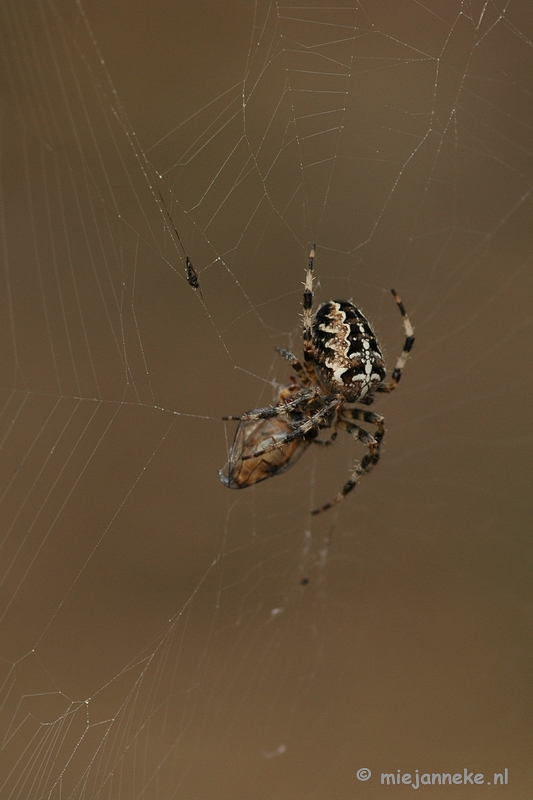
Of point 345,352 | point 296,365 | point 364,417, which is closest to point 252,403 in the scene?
point 364,417

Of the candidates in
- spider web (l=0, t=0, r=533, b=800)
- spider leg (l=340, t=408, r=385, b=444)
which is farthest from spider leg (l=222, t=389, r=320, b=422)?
spider web (l=0, t=0, r=533, b=800)

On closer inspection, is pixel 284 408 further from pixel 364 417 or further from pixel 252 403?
pixel 252 403

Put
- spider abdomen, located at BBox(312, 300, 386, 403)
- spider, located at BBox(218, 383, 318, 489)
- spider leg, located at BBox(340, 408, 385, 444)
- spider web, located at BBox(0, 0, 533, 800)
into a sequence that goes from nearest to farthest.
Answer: spider, located at BBox(218, 383, 318, 489), spider abdomen, located at BBox(312, 300, 386, 403), spider leg, located at BBox(340, 408, 385, 444), spider web, located at BBox(0, 0, 533, 800)

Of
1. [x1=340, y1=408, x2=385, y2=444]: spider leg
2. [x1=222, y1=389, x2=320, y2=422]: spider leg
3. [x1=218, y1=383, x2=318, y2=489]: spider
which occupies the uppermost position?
[x1=340, y1=408, x2=385, y2=444]: spider leg

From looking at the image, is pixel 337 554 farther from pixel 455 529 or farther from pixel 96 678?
pixel 96 678

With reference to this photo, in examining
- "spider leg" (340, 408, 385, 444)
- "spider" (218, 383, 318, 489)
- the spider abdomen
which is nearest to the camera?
"spider" (218, 383, 318, 489)

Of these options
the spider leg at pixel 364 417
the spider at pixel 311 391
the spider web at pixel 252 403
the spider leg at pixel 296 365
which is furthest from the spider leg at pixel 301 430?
the spider web at pixel 252 403

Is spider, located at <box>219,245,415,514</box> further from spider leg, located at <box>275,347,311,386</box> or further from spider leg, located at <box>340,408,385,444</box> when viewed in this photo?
spider leg, located at <box>340,408,385,444</box>

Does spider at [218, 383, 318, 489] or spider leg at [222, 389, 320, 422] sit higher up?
spider leg at [222, 389, 320, 422]

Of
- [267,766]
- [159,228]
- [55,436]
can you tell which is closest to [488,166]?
[159,228]
